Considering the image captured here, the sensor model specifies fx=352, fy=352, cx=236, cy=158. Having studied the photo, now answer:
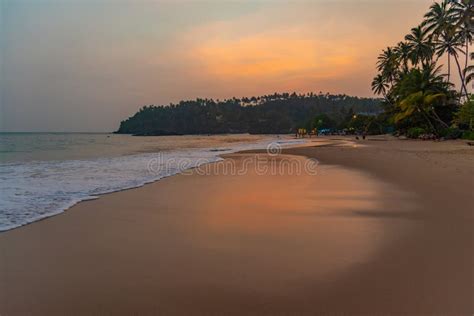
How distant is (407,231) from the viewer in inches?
193

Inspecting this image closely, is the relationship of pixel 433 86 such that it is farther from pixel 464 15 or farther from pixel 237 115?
pixel 237 115

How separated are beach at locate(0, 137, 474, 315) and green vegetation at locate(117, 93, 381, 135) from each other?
159459mm

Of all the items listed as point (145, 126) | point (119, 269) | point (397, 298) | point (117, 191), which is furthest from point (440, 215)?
point (145, 126)

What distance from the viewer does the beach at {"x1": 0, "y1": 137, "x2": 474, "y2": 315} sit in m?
2.95

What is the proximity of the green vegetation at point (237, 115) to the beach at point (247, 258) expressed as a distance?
159m

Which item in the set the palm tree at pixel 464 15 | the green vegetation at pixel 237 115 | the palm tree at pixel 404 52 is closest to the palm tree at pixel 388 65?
the palm tree at pixel 404 52

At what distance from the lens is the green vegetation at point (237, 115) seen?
170m

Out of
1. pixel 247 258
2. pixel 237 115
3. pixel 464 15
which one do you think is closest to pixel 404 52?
pixel 464 15

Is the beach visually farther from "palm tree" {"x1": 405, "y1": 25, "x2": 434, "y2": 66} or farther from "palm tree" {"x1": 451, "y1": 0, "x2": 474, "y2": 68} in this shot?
"palm tree" {"x1": 405, "y1": 25, "x2": 434, "y2": 66}

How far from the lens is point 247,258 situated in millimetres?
3965

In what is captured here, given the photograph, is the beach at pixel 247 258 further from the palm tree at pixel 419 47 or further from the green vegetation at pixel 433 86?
the palm tree at pixel 419 47

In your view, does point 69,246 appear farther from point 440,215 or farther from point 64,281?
point 440,215

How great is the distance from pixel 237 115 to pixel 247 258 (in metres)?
181

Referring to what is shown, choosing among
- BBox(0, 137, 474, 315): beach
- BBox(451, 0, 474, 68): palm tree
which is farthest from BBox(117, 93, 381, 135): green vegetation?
BBox(0, 137, 474, 315): beach
